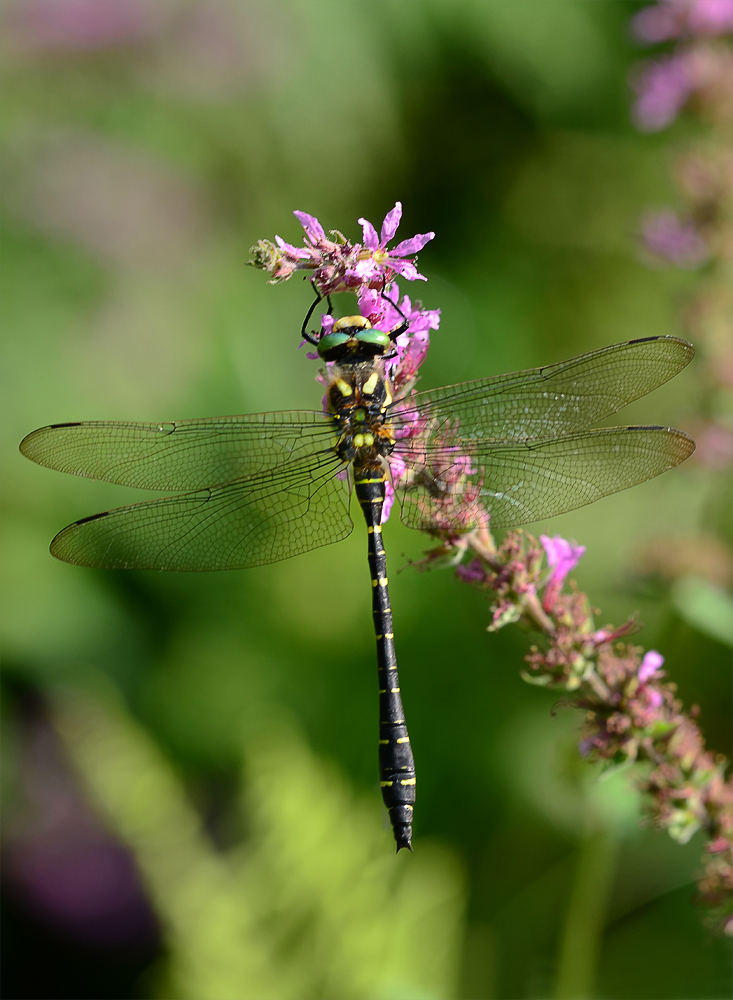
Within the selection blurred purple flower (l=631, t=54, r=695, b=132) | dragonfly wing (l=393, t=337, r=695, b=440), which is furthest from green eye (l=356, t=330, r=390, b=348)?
blurred purple flower (l=631, t=54, r=695, b=132)

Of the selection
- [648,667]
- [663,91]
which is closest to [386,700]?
[648,667]

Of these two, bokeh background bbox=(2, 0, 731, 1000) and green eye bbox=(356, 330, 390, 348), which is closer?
green eye bbox=(356, 330, 390, 348)

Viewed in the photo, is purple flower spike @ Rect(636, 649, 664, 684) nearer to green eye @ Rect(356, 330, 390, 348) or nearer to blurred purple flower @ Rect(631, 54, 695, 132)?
green eye @ Rect(356, 330, 390, 348)

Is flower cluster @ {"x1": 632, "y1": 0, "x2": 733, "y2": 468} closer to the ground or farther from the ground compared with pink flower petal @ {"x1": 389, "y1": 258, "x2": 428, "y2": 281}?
farther from the ground

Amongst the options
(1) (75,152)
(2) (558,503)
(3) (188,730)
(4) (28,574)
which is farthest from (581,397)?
(1) (75,152)

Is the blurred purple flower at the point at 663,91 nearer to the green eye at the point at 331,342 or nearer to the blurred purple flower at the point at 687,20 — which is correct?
the blurred purple flower at the point at 687,20

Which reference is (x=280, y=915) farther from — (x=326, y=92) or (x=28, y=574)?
(x=326, y=92)

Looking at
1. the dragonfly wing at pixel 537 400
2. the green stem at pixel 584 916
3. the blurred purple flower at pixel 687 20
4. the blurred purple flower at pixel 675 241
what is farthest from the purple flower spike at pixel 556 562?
the blurred purple flower at pixel 687 20
